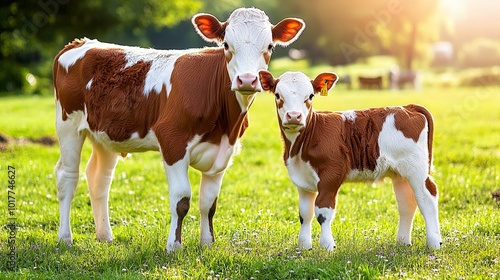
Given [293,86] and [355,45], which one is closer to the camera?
[293,86]

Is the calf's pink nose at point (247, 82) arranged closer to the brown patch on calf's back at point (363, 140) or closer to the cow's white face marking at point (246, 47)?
the cow's white face marking at point (246, 47)

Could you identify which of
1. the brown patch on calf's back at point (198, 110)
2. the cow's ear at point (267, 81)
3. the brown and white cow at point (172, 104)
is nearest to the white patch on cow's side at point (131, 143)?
the brown and white cow at point (172, 104)

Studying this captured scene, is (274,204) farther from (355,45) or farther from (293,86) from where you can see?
(355,45)

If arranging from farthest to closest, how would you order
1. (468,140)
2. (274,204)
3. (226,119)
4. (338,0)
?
(338,0) → (468,140) → (274,204) → (226,119)

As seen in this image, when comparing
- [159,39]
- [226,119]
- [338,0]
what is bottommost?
[159,39]

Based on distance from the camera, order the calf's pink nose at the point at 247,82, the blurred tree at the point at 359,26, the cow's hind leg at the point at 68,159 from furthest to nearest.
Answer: the blurred tree at the point at 359,26, the cow's hind leg at the point at 68,159, the calf's pink nose at the point at 247,82

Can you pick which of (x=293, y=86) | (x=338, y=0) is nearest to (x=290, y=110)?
(x=293, y=86)

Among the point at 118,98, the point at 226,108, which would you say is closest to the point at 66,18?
the point at 118,98

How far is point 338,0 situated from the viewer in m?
59.4

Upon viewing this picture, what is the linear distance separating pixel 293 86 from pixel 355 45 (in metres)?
60.8

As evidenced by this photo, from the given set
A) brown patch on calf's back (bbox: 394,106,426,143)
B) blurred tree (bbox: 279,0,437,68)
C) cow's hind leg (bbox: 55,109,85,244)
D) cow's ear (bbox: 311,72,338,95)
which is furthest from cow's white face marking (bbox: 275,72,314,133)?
blurred tree (bbox: 279,0,437,68)

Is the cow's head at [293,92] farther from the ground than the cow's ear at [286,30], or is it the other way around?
the cow's ear at [286,30]

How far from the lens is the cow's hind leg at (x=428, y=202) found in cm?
704

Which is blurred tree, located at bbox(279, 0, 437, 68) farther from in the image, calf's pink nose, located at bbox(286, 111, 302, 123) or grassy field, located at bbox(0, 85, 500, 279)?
calf's pink nose, located at bbox(286, 111, 302, 123)
